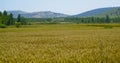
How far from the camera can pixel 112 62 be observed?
12141 millimetres

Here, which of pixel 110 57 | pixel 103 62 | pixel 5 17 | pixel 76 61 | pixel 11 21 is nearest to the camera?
pixel 103 62

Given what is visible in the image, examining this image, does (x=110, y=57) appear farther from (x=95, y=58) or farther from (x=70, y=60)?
(x=70, y=60)

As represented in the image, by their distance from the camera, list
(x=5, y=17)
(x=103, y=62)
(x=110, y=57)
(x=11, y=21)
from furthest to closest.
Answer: (x=11, y=21)
(x=5, y=17)
(x=110, y=57)
(x=103, y=62)

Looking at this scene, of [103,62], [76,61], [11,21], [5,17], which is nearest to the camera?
[103,62]

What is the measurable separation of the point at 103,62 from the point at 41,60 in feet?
10.5

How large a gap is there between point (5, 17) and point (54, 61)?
12184cm

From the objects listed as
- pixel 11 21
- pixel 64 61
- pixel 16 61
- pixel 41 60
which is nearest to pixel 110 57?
pixel 64 61

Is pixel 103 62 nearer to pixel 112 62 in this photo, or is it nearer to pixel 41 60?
pixel 112 62

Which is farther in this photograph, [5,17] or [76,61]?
[5,17]

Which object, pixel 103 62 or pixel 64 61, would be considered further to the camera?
pixel 64 61

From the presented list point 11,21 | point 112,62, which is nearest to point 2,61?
point 112,62

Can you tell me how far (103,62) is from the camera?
11.2m

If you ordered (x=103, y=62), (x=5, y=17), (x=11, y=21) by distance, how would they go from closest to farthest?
(x=103, y=62) < (x=5, y=17) < (x=11, y=21)

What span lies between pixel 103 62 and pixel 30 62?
11.4ft
